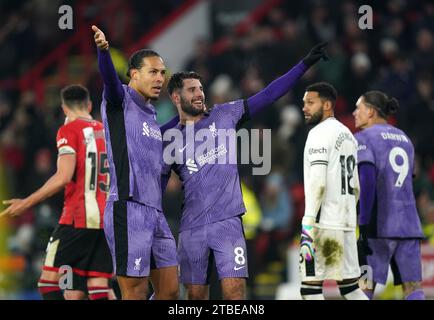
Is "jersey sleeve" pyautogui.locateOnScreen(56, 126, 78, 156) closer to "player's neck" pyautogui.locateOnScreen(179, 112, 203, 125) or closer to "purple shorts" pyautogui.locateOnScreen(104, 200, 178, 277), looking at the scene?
"player's neck" pyautogui.locateOnScreen(179, 112, 203, 125)

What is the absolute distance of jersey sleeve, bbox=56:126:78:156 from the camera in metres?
10.3

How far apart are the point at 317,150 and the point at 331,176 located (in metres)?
0.27

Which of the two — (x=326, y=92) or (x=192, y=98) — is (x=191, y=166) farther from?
(x=326, y=92)

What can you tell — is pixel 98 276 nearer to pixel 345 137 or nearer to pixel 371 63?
pixel 345 137

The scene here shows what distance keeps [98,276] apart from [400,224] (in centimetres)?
293

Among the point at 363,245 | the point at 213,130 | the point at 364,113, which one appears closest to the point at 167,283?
the point at 213,130

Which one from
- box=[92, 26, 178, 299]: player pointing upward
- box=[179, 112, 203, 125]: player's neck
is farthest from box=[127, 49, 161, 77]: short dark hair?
box=[179, 112, 203, 125]: player's neck

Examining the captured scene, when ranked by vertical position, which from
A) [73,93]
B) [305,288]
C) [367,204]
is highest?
[73,93]

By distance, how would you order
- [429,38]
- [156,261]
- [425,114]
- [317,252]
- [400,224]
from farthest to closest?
[429,38]
[425,114]
[400,224]
[317,252]
[156,261]

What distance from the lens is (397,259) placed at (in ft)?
33.8

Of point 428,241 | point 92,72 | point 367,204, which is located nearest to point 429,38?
point 428,241

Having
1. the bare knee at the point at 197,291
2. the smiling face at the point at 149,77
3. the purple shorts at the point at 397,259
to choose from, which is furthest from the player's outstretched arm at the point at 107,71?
the purple shorts at the point at 397,259

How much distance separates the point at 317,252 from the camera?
9.59 meters

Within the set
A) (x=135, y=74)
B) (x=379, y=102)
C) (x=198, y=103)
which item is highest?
(x=379, y=102)
